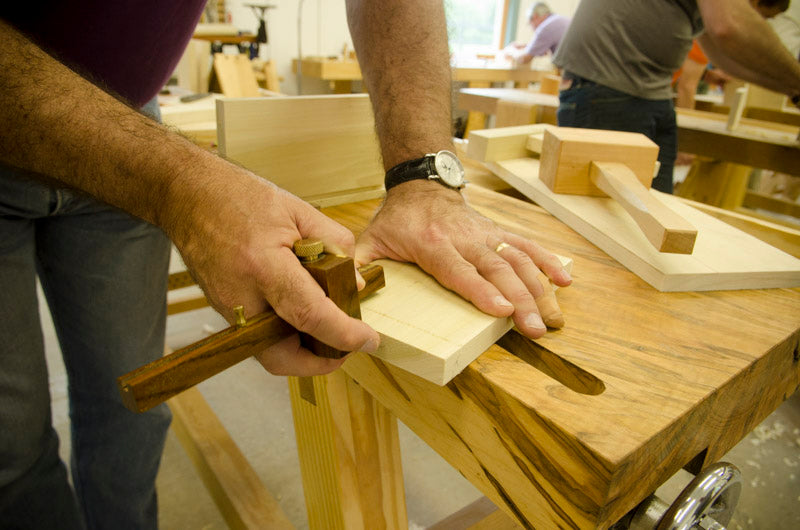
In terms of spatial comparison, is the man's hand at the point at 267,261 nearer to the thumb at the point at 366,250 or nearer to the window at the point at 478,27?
the thumb at the point at 366,250

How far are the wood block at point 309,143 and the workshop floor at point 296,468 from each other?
102 cm

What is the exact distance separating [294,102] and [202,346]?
57 centimetres

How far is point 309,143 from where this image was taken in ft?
3.04

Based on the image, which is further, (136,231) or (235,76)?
(235,76)

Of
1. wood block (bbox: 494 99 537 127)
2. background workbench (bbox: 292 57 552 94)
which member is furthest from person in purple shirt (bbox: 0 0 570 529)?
background workbench (bbox: 292 57 552 94)

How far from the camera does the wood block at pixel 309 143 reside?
2.72 ft

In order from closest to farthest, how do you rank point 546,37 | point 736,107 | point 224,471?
point 224,471, point 736,107, point 546,37

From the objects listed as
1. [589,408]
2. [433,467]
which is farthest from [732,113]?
[589,408]

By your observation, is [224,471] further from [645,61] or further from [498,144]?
[645,61]

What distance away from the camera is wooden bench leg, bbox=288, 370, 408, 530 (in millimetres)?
830

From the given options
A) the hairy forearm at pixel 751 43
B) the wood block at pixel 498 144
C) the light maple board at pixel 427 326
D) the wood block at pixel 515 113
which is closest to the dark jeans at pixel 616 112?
the wood block at pixel 515 113

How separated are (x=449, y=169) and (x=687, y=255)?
0.38 m

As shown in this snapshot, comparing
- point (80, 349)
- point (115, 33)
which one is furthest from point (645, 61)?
point (80, 349)

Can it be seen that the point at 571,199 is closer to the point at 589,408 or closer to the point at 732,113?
the point at 589,408
